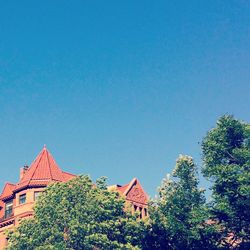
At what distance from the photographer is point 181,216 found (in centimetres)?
3678

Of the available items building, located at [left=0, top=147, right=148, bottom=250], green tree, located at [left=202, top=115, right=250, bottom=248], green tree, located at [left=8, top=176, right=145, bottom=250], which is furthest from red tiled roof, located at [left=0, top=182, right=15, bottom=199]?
green tree, located at [left=202, top=115, right=250, bottom=248]

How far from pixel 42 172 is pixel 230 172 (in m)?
21.3

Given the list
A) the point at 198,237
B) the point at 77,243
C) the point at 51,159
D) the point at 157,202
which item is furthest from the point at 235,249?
the point at 51,159

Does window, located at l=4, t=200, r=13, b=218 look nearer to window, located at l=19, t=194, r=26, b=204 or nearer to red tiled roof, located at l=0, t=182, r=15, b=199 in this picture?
red tiled roof, located at l=0, t=182, r=15, b=199

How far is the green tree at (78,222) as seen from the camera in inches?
1185

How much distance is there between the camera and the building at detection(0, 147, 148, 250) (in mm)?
43469

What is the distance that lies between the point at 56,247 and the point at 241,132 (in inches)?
716

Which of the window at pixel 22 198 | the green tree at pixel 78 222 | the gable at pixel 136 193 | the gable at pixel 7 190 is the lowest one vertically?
the green tree at pixel 78 222

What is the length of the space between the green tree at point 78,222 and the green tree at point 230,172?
756cm

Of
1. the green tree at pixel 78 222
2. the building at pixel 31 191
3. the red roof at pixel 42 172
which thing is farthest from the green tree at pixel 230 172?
the red roof at pixel 42 172

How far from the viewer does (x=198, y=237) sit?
3550cm

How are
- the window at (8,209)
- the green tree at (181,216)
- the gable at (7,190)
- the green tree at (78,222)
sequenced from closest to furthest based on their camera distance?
1. the green tree at (78,222)
2. the green tree at (181,216)
3. the window at (8,209)
4. the gable at (7,190)

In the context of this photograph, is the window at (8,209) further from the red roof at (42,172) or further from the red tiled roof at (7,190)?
the red roof at (42,172)

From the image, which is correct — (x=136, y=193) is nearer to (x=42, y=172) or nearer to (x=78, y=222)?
(x=42, y=172)
